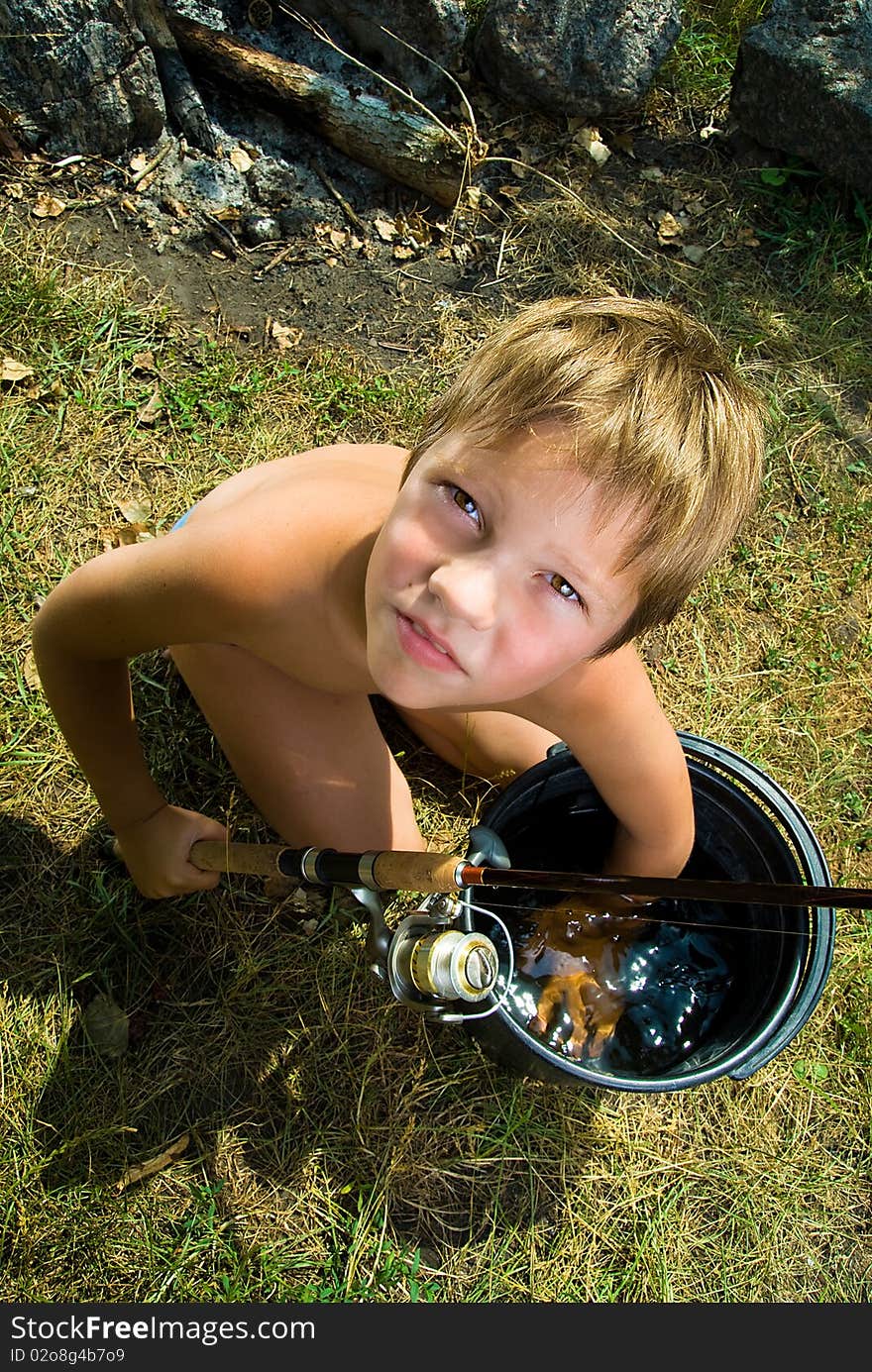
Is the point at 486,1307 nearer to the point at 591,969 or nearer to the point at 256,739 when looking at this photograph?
the point at 591,969

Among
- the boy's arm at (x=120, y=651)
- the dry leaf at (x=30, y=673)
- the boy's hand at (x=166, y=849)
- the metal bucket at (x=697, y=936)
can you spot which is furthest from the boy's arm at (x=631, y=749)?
the dry leaf at (x=30, y=673)

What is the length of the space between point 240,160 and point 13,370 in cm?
104

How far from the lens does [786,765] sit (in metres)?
3.30

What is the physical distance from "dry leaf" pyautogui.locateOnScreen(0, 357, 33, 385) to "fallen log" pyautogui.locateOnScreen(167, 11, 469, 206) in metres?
1.15

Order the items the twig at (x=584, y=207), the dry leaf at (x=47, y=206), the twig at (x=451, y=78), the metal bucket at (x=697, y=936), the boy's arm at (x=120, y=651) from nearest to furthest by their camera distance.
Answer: the boy's arm at (x=120, y=651), the metal bucket at (x=697, y=936), the dry leaf at (x=47, y=206), the twig at (x=451, y=78), the twig at (x=584, y=207)

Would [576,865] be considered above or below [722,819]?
below

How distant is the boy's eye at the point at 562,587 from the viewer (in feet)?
5.48

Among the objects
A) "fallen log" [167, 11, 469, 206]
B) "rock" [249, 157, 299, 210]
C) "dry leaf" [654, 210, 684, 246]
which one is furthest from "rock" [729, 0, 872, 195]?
"rock" [249, 157, 299, 210]

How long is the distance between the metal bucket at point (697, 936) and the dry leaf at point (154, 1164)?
0.81 m

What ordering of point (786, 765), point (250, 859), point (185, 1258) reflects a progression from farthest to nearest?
point (786, 765) → point (185, 1258) → point (250, 859)

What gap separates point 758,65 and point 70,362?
273cm

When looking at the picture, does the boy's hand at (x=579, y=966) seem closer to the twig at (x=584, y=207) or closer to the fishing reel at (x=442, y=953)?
the fishing reel at (x=442, y=953)

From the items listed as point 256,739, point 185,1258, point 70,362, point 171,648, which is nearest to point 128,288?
point 70,362

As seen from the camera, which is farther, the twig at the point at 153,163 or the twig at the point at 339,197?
the twig at the point at 339,197
